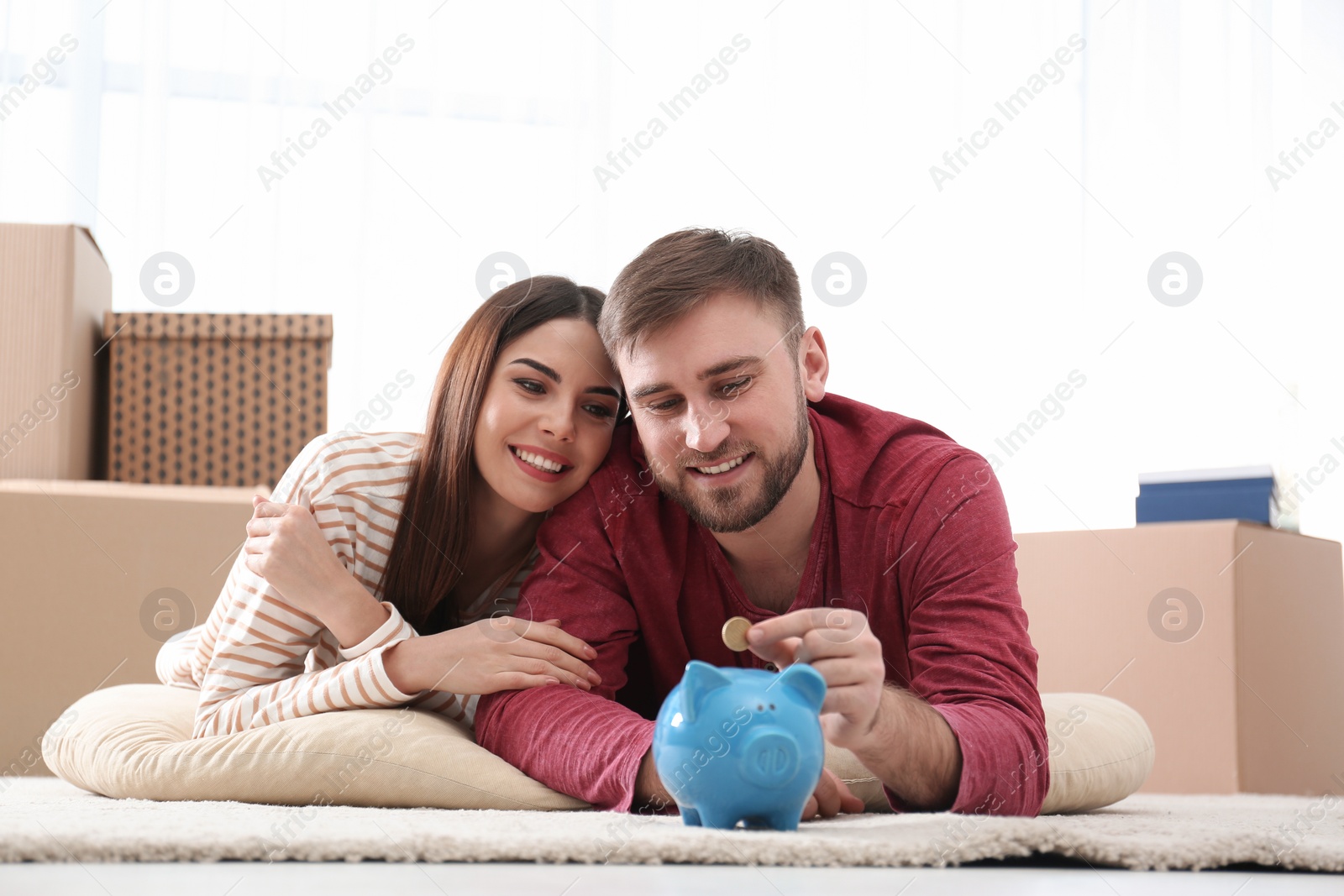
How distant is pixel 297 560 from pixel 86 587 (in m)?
0.87

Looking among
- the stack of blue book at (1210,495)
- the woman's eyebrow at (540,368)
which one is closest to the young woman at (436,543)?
the woman's eyebrow at (540,368)

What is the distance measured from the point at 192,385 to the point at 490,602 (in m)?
1.12

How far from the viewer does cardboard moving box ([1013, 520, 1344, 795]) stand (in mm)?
1815

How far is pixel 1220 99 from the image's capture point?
281 centimetres

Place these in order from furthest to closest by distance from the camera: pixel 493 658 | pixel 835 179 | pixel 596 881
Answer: pixel 835 179
pixel 493 658
pixel 596 881

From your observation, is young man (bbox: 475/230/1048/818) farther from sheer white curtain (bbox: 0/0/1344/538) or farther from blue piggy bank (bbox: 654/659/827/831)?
sheer white curtain (bbox: 0/0/1344/538)

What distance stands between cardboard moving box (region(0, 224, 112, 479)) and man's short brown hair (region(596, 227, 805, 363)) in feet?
4.19

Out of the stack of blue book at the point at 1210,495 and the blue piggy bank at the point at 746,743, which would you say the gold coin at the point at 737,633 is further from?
the stack of blue book at the point at 1210,495

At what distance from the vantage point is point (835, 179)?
274cm

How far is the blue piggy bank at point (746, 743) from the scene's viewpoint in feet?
2.60

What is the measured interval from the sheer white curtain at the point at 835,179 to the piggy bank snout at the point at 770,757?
5.62 feet

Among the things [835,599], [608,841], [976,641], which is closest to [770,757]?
[608,841]

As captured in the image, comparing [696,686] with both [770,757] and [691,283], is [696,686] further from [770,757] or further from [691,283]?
[691,283]

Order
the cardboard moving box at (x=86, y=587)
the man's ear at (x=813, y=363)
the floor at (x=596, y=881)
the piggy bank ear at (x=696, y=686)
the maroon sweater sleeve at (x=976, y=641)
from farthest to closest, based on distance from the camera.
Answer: the cardboard moving box at (x=86, y=587)
the man's ear at (x=813, y=363)
the maroon sweater sleeve at (x=976, y=641)
the piggy bank ear at (x=696, y=686)
the floor at (x=596, y=881)
